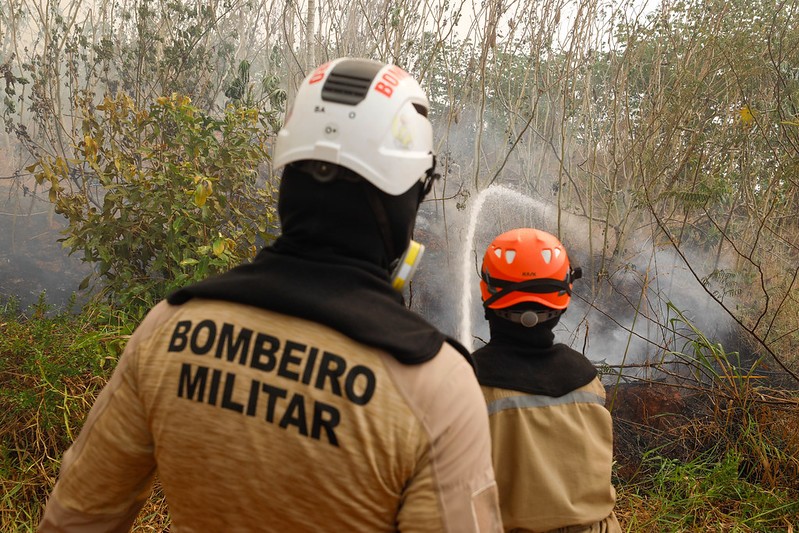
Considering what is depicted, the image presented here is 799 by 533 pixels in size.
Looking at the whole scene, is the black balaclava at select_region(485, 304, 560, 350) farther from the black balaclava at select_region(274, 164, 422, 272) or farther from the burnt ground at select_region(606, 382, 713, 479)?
the burnt ground at select_region(606, 382, 713, 479)

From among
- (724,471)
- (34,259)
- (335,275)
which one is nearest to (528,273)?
(335,275)

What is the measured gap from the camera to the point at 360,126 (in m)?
1.21

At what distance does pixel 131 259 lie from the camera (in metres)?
4.39

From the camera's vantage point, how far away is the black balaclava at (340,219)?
113 cm

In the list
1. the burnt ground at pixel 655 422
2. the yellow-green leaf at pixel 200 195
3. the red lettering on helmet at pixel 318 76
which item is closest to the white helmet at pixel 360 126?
the red lettering on helmet at pixel 318 76

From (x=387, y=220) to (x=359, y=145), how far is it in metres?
0.15

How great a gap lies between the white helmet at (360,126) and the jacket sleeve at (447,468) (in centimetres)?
39

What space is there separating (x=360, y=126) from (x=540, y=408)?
1.22 m

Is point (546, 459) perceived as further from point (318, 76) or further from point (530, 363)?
point (318, 76)

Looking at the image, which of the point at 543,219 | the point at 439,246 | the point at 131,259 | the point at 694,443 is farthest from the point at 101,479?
the point at 543,219

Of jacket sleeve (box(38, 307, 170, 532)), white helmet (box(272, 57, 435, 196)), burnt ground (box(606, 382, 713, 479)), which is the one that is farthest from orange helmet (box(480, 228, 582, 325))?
burnt ground (box(606, 382, 713, 479))

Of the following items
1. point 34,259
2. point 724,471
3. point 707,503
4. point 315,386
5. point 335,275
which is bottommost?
point 34,259

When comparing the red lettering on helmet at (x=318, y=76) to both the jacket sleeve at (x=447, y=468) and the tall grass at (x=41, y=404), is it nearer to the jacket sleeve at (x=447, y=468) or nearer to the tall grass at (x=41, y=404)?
the jacket sleeve at (x=447, y=468)

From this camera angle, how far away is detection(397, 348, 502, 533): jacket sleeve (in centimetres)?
102
